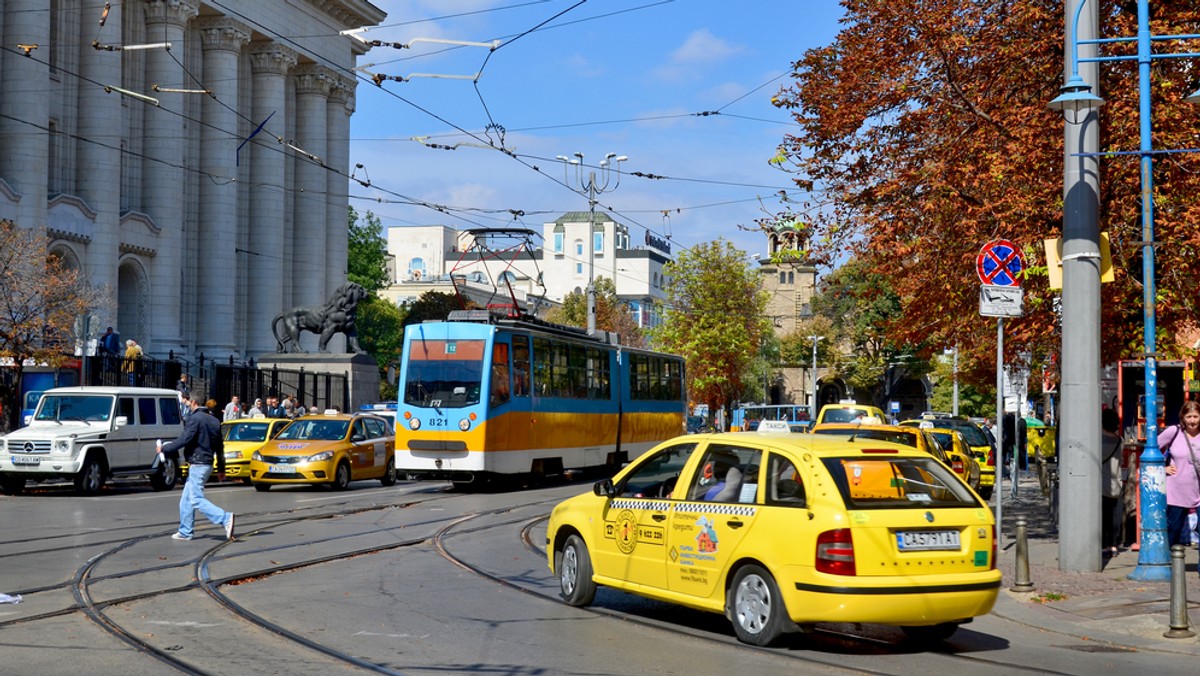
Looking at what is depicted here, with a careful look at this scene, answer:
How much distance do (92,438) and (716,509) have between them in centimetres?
1756

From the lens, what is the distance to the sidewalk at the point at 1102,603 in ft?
34.6

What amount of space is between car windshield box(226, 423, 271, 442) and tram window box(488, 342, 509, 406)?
6.75 metres

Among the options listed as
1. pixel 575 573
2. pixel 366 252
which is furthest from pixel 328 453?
pixel 366 252

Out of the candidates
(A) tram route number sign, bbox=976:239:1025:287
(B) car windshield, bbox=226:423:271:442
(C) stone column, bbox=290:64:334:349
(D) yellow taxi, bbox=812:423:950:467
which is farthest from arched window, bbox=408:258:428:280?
(A) tram route number sign, bbox=976:239:1025:287

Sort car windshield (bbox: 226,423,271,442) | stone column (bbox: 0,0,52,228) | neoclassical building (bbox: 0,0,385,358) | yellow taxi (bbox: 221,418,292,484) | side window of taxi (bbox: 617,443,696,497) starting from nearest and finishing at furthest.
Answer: side window of taxi (bbox: 617,443,696,497) → yellow taxi (bbox: 221,418,292,484) → car windshield (bbox: 226,423,271,442) → stone column (bbox: 0,0,52,228) → neoclassical building (bbox: 0,0,385,358)

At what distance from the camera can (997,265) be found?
14.2 meters

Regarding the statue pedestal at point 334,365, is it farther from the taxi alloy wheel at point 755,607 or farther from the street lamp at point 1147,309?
the taxi alloy wheel at point 755,607

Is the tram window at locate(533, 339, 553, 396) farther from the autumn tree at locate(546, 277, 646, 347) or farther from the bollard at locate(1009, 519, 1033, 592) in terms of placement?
the autumn tree at locate(546, 277, 646, 347)

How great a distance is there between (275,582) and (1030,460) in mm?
38913

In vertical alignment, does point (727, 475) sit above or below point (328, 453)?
above

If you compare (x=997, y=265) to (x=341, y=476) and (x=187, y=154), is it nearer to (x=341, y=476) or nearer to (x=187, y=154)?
(x=341, y=476)

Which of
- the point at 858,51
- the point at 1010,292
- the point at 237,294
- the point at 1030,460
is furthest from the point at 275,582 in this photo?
the point at 237,294

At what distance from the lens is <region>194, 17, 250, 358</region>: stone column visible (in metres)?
54.2

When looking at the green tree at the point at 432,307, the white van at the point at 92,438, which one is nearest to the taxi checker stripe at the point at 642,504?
the white van at the point at 92,438
